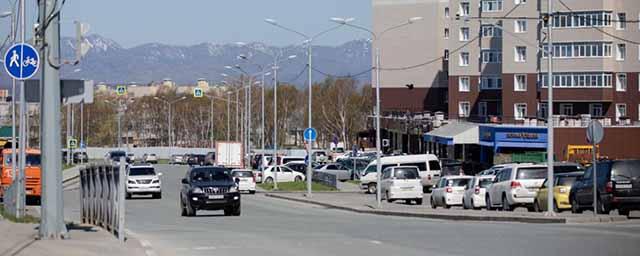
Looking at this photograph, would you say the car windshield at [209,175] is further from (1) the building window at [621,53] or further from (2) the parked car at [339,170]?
(1) the building window at [621,53]

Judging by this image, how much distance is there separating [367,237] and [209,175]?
14.4m

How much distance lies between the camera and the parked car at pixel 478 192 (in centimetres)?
4269

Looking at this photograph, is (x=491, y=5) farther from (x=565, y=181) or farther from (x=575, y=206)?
(x=575, y=206)

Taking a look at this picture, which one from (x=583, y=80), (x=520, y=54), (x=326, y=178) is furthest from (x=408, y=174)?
(x=520, y=54)

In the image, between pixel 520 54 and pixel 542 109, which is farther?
pixel 520 54

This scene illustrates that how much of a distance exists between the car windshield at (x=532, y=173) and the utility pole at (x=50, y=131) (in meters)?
21.0

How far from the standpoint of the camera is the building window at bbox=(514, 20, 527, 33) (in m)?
91.8

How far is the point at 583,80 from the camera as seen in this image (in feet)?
285

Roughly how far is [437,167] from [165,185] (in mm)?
19456

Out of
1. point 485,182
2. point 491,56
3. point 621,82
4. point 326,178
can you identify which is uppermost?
point 491,56

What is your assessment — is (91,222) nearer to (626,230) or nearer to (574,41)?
(626,230)

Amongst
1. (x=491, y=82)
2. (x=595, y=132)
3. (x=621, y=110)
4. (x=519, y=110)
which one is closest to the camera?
(x=595, y=132)

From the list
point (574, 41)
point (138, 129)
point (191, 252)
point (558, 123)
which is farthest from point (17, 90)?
point (138, 129)

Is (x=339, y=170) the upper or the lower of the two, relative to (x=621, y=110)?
lower
